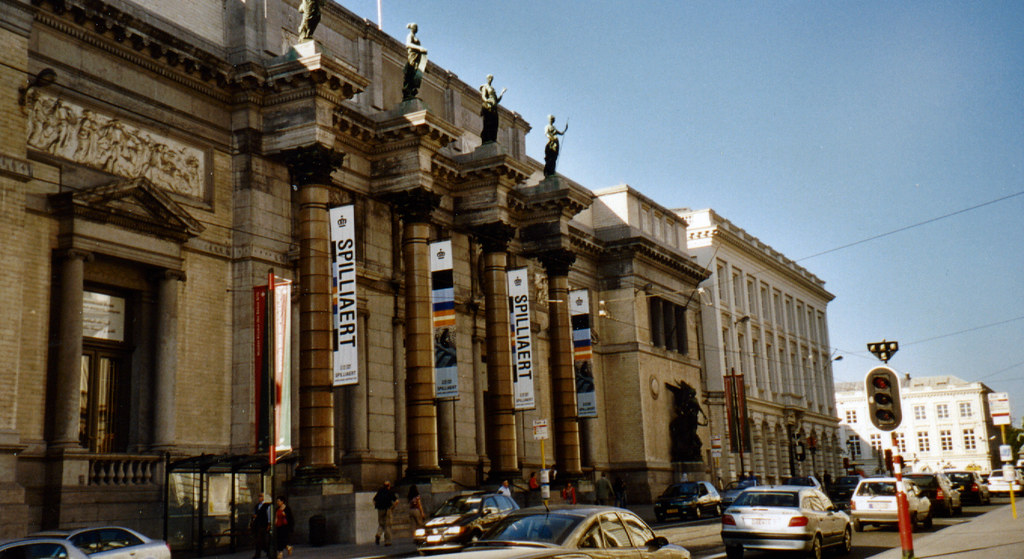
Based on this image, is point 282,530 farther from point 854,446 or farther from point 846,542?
point 854,446

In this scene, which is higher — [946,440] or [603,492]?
[946,440]

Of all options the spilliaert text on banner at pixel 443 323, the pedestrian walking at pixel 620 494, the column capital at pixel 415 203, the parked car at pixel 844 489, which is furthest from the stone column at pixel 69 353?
Result: the parked car at pixel 844 489

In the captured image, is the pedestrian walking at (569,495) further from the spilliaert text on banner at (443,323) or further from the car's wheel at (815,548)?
the car's wheel at (815,548)

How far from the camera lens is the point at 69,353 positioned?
21547 millimetres

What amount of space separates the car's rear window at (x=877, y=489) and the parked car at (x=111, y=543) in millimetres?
19580

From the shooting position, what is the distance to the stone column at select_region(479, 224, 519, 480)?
34.5 meters

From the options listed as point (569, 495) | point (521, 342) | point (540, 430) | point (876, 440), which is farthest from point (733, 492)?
point (876, 440)

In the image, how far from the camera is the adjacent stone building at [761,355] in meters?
59.4

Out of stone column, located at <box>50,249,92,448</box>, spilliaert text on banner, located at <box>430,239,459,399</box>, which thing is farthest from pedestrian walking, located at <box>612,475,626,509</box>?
stone column, located at <box>50,249,92,448</box>

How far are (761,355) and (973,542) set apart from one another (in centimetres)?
4774

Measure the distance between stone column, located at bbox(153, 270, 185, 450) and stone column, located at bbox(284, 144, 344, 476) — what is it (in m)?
3.45

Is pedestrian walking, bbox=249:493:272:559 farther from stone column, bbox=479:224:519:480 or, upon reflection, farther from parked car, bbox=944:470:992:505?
parked car, bbox=944:470:992:505

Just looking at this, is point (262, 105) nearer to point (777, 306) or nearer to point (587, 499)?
point (587, 499)

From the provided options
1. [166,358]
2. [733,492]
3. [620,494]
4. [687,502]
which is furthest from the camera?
[733,492]
